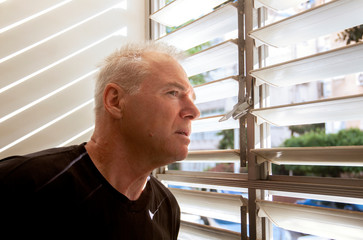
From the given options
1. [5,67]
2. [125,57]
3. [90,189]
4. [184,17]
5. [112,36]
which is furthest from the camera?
[112,36]

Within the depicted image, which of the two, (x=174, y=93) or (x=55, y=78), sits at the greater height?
(x=55, y=78)

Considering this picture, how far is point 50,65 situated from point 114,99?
760mm

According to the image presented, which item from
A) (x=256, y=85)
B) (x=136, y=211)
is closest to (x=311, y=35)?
(x=256, y=85)

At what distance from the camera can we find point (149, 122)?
129cm

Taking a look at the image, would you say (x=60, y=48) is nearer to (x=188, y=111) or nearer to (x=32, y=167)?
(x=32, y=167)

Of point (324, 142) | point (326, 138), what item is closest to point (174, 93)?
point (326, 138)

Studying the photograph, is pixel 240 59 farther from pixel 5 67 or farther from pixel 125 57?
pixel 5 67

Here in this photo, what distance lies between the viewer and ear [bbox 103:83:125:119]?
1.36 meters

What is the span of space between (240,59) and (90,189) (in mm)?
873

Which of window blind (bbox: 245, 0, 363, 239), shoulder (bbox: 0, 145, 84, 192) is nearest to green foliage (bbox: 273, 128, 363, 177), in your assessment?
window blind (bbox: 245, 0, 363, 239)

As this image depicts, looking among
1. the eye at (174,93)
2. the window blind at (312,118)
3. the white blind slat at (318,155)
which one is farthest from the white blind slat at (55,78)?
the white blind slat at (318,155)

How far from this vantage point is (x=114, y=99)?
1376 millimetres

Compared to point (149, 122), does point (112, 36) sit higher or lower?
higher

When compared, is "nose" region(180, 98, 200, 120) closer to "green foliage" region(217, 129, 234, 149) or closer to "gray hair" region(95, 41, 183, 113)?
"gray hair" region(95, 41, 183, 113)
